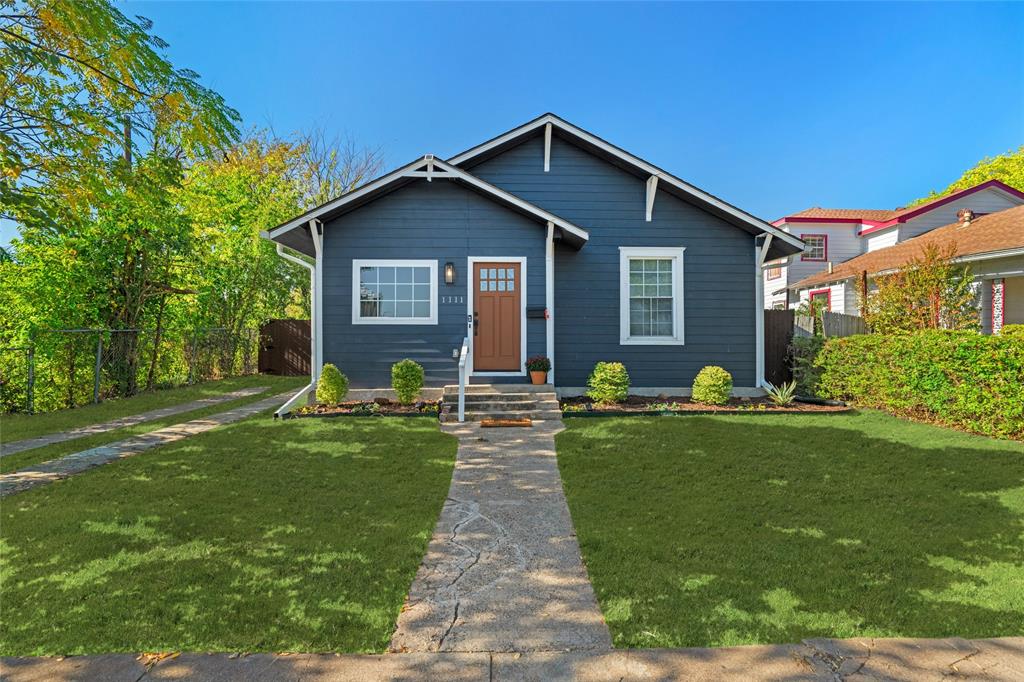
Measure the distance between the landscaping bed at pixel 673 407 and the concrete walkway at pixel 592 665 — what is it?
577cm

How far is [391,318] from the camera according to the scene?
9.22m

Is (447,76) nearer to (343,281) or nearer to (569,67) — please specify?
(569,67)

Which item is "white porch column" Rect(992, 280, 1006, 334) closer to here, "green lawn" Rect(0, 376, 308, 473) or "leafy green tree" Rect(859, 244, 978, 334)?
"leafy green tree" Rect(859, 244, 978, 334)

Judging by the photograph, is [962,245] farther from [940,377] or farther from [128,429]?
[128,429]

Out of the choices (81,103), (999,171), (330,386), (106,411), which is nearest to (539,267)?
(330,386)

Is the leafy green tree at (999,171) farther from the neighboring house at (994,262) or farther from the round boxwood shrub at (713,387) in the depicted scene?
the round boxwood shrub at (713,387)

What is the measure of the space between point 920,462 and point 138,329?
1442cm

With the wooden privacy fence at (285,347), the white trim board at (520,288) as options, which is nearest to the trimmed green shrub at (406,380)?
the white trim board at (520,288)

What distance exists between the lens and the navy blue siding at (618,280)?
32.9 feet

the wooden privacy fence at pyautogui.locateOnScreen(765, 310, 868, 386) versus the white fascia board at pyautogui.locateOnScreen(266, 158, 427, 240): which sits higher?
the white fascia board at pyautogui.locateOnScreen(266, 158, 427, 240)

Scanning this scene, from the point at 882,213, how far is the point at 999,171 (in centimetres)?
1705

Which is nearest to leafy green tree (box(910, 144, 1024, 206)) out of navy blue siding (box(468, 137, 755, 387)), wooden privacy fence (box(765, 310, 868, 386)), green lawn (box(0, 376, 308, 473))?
wooden privacy fence (box(765, 310, 868, 386))

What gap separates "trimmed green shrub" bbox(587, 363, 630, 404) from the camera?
9016 mm

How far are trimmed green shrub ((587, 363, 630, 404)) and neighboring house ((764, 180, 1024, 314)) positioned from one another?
43.0 ft
